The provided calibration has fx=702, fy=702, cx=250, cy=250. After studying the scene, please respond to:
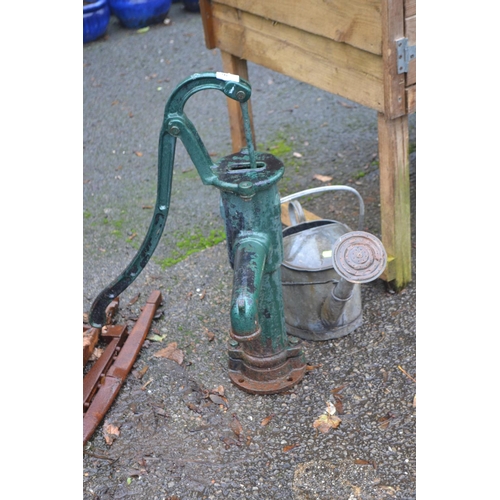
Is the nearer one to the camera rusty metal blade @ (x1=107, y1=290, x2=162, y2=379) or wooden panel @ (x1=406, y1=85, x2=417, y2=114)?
wooden panel @ (x1=406, y1=85, x2=417, y2=114)

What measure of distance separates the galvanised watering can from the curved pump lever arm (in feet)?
1.88

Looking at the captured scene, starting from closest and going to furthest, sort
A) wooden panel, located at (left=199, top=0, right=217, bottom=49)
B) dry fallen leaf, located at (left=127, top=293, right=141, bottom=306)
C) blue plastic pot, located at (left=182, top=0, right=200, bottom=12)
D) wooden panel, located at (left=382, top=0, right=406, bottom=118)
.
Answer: wooden panel, located at (left=382, top=0, right=406, bottom=118) → dry fallen leaf, located at (left=127, top=293, right=141, bottom=306) → wooden panel, located at (left=199, top=0, right=217, bottom=49) → blue plastic pot, located at (left=182, top=0, right=200, bottom=12)

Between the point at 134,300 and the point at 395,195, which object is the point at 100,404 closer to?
the point at 134,300

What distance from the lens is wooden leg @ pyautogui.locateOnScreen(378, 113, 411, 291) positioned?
2.98 metres

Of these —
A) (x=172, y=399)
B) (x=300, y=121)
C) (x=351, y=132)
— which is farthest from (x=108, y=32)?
(x=172, y=399)

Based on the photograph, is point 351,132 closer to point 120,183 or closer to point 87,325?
point 120,183

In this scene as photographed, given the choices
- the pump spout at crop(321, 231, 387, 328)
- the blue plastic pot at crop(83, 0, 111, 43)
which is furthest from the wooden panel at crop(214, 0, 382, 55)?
the blue plastic pot at crop(83, 0, 111, 43)

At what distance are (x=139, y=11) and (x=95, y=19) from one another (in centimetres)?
45

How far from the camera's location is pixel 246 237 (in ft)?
8.33

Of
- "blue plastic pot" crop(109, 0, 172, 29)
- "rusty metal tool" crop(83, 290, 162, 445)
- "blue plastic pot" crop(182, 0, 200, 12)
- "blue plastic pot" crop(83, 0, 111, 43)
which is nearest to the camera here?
"rusty metal tool" crop(83, 290, 162, 445)

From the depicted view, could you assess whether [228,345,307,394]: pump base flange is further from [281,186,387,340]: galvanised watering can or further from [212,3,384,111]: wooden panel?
[212,3,384,111]: wooden panel

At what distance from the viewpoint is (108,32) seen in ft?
22.9

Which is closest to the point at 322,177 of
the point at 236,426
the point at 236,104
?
the point at 236,104

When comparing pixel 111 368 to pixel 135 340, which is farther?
pixel 135 340
